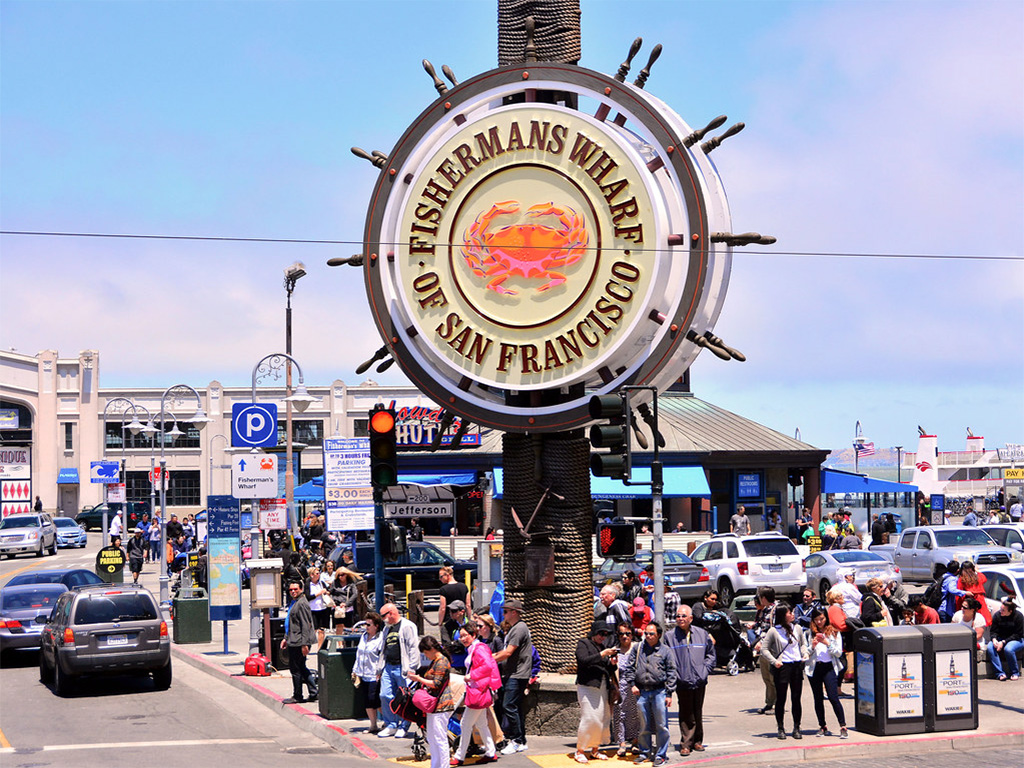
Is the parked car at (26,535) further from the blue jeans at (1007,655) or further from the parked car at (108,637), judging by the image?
the blue jeans at (1007,655)

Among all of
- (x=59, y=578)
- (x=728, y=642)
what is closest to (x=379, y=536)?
(x=728, y=642)

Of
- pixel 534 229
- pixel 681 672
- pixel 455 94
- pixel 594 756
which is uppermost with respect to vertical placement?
pixel 455 94

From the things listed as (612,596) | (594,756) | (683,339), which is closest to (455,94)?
(683,339)

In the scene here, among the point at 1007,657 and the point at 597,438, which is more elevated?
the point at 597,438

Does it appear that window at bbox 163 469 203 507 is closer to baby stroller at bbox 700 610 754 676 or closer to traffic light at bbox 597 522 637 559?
baby stroller at bbox 700 610 754 676

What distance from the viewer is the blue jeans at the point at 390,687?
1656 cm

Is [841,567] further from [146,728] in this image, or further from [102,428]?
[102,428]

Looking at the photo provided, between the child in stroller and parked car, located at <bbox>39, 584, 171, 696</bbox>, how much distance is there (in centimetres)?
930

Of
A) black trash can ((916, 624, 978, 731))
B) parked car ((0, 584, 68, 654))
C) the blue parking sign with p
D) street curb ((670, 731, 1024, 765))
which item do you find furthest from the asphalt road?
black trash can ((916, 624, 978, 731))

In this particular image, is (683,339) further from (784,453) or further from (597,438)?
(784,453)

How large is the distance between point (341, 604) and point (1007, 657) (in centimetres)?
1181

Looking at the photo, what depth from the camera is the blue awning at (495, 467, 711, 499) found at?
44.9 meters

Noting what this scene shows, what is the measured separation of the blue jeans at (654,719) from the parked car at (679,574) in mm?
12767

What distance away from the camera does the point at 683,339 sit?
16281 millimetres
